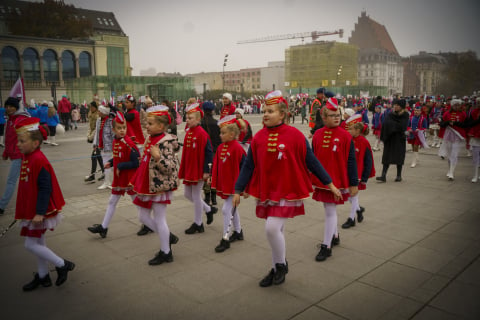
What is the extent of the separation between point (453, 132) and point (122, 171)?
854 centimetres

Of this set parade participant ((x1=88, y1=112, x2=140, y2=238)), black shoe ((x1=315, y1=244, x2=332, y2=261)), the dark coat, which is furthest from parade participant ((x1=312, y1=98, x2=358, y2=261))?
the dark coat

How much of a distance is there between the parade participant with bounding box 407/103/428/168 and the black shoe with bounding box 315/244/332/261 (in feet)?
23.2

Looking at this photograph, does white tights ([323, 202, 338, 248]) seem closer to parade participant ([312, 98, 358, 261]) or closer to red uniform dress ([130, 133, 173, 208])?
parade participant ([312, 98, 358, 261])

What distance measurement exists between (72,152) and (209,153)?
10.9 metres

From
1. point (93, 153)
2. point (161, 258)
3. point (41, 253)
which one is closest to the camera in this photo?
point (41, 253)

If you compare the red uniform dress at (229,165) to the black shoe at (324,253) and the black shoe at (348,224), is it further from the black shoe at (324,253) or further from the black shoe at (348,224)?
the black shoe at (348,224)

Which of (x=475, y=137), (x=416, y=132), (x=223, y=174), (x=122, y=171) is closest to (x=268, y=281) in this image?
(x=223, y=174)

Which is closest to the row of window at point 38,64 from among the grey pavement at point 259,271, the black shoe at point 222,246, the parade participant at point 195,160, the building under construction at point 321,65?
the grey pavement at point 259,271

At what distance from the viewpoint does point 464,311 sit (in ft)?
11.5

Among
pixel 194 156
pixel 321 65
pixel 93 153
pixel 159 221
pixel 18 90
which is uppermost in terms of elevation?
pixel 321 65

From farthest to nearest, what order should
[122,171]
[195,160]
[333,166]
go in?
[195,160], [122,171], [333,166]

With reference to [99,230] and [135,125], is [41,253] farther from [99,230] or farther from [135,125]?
[135,125]

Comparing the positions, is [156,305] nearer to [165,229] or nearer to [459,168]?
[165,229]

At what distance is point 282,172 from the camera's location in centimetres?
391
